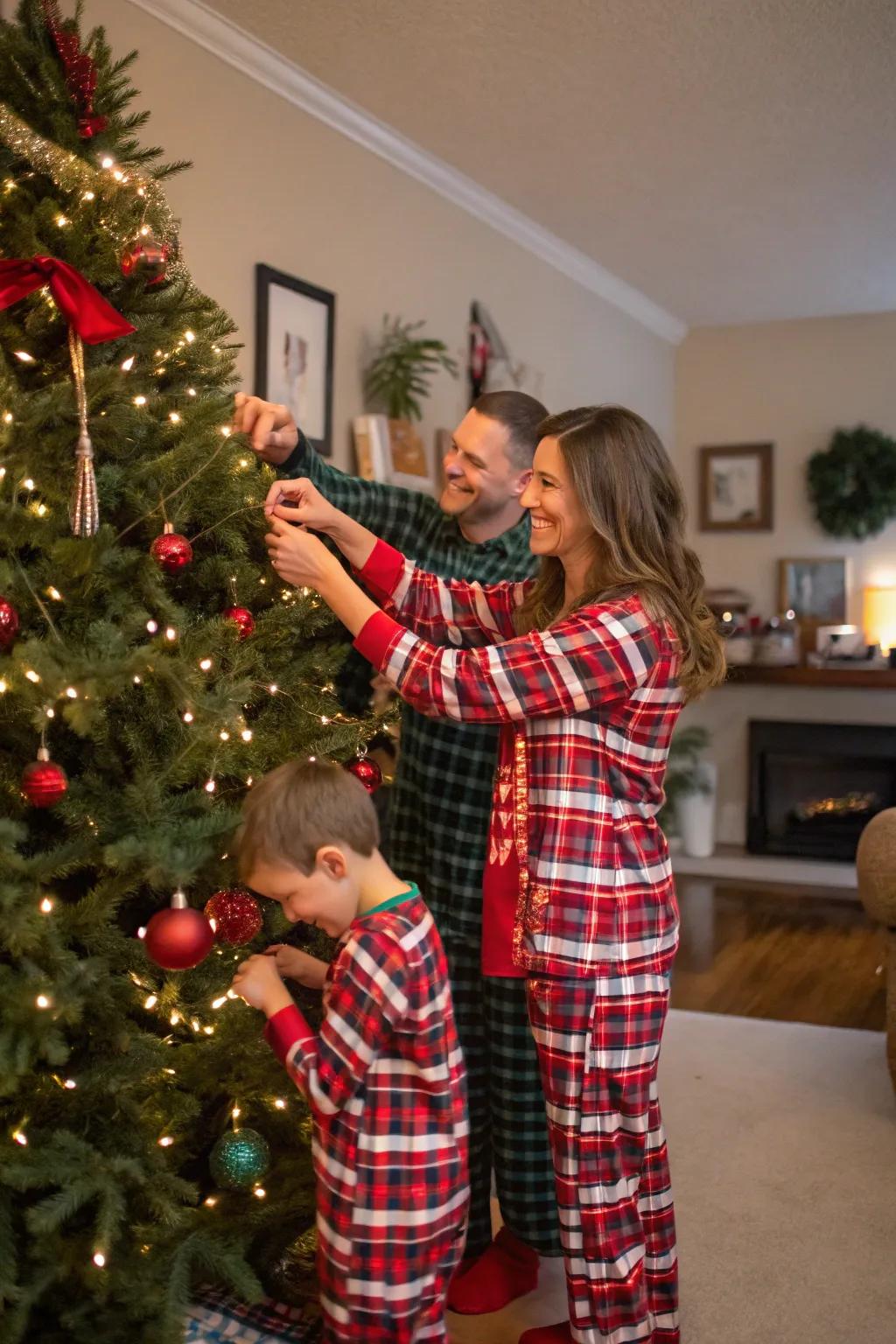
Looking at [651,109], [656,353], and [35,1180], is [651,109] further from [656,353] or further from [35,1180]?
[35,1180]

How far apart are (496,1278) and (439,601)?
114cm

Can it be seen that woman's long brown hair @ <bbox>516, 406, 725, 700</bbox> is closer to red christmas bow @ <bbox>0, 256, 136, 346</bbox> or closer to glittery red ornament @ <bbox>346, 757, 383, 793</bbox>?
glittery red ornament @ <bbox>346, 757, 383, 793</bbox>

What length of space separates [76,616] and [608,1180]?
104 centimetres

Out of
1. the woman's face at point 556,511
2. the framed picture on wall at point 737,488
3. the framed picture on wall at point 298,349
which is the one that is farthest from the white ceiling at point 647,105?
the woman's face at point 556,511

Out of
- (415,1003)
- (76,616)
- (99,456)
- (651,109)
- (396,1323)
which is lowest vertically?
(396,1323)

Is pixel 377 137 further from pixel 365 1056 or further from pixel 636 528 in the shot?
pixel 365 1056

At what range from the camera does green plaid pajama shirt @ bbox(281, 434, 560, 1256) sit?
2055mm

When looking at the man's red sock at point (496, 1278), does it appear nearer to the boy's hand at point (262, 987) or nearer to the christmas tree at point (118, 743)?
the christmas tree at point (118, 743)

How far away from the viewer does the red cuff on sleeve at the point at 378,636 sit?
165 centimetres

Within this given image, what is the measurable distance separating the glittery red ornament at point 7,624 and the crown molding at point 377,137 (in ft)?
7.62

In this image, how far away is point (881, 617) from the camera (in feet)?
20.9

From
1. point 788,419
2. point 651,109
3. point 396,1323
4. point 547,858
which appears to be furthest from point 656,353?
point 396,1323

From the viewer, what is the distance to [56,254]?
162 centimetres

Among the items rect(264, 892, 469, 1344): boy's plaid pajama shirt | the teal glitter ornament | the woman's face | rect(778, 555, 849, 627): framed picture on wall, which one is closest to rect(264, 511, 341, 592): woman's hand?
the woman's face
